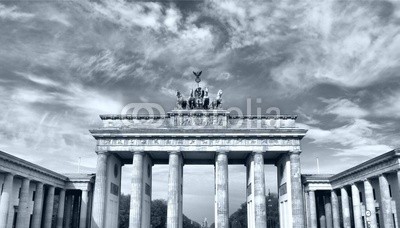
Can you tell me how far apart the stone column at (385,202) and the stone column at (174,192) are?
21.7m

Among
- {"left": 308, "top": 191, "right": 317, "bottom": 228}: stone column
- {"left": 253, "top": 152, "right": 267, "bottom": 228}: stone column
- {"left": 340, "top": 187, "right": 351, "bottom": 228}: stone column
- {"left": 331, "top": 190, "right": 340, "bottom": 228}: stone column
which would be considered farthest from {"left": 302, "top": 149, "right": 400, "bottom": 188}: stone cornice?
{"left": 253, "top": 152, "right": 267, "bottom": 228}: stone column

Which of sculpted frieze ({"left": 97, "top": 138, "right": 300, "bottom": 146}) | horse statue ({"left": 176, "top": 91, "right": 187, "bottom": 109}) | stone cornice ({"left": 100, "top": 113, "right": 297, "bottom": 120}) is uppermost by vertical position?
horse statue ({"left": 176, "top": 91, "right": 187, "bottom": 109})

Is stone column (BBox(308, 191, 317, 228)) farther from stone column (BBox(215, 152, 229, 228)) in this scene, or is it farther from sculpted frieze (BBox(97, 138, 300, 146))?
stone column (BBox(215, 152, 229, 228))

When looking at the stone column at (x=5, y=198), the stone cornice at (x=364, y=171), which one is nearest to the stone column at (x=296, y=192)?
the stone cornice at (x=364, y=171)

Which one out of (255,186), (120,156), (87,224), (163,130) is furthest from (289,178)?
(87,224)

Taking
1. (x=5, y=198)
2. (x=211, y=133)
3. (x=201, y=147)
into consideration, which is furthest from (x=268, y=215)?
(x=5, y=198)

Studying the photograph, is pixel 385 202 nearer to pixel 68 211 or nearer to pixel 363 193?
pixel 363 193

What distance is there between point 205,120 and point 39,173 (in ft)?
65.4

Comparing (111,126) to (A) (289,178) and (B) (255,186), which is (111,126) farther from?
(A) (289,178)

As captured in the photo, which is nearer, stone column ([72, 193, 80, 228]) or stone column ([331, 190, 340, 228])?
stone column ([331, 190, 340, 228])

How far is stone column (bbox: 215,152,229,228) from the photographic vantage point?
4184 cm

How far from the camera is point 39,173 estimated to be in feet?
133

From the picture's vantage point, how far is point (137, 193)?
43.0 m

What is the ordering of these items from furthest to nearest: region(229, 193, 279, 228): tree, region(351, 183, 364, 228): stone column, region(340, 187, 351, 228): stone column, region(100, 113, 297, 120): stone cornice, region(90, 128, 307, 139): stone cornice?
region(229, 193, 279, 228): tree < region(100, 113, 297, 120): stone cornice < region(90, 128, 307, 139): stone cornice < region(340, 187, 351, 228): stone column < region(351, 183, 364, 228): stone column
